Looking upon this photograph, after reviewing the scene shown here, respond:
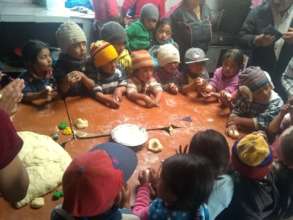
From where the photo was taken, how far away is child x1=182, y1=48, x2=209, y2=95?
2414 millimetres

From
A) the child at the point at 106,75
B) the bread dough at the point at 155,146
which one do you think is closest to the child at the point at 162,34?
the child at the point at 106,75

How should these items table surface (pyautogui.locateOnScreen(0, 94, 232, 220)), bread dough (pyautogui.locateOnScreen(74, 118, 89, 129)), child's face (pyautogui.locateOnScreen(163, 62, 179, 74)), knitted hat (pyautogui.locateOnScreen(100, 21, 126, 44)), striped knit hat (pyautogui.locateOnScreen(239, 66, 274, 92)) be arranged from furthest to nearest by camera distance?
1. child's face (pyautogui.locateOnScreen(163, 62, 179, 74))
2. knitted hat (pyautogui.locateOnScreen(100, 21, 126, 44))
3. striped knit hat (pyautogui.locateOnScreen(239, 66, 274, 92))
4. bread dough (pyautogui.locateOnScreen(74, 118, 89, 129))
5. table surface (pyautogui.locateOnScreen(0, 94, 232, 220))

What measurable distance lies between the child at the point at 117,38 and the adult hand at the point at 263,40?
1.15m

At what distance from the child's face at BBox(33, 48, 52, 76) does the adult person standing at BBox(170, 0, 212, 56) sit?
1.43m

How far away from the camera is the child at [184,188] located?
1108mm

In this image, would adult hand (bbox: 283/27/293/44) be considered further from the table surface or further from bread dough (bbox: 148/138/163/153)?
bread dough (bbox: 148/138/163/153)

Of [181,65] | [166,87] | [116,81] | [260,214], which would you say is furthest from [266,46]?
[260,214]

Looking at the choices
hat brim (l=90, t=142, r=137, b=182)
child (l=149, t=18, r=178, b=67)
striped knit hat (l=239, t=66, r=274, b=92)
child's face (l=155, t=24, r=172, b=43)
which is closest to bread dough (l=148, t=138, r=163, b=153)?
hat brim (l=90, t=142, r=137, b=182)

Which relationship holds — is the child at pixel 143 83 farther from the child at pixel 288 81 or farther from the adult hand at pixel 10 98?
the child at pixel 288 81

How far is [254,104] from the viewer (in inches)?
81.7

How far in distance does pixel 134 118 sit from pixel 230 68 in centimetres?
90

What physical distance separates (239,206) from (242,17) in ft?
9.76

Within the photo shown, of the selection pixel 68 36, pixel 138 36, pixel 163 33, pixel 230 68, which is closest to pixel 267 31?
pixel 230 68

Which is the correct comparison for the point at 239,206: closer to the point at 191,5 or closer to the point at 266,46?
the point at 266,46
